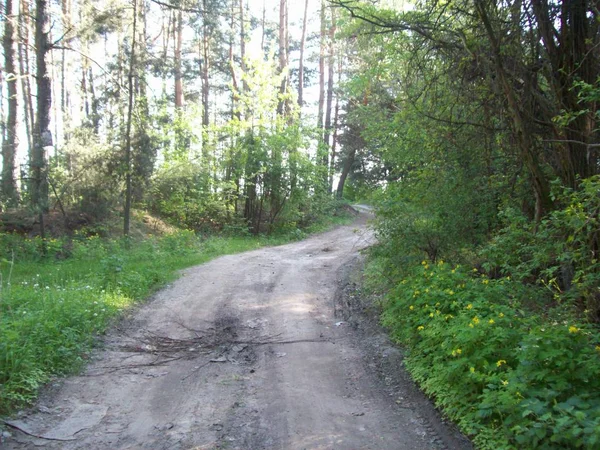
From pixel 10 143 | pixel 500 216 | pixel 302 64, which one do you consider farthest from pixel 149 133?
pixel 302 64

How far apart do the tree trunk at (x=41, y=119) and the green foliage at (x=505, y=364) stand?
12054mm

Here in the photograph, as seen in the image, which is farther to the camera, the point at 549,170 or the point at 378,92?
the point at 378,92

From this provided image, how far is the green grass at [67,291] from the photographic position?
17.7 ft

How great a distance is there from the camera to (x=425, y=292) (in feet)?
22.5

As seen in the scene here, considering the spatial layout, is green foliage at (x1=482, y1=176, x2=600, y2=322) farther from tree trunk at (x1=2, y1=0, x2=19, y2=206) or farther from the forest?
tree trunk at (x1=2, y1=0, x2=19, y2=206)

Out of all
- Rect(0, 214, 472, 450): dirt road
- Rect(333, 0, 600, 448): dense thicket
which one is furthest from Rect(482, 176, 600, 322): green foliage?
Rect(0, 214, 472, 450): dirt road

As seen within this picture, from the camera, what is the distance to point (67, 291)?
28.3 ft

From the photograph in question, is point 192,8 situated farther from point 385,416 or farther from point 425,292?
point 385,416

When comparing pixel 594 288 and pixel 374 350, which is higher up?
pixel 594 288

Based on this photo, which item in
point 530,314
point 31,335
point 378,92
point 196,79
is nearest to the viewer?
point 530,314

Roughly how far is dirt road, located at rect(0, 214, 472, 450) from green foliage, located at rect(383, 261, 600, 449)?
37 cm

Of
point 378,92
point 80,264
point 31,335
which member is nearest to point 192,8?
point 378,92

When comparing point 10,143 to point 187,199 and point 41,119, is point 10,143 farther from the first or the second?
point 187,199

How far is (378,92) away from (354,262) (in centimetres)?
516
